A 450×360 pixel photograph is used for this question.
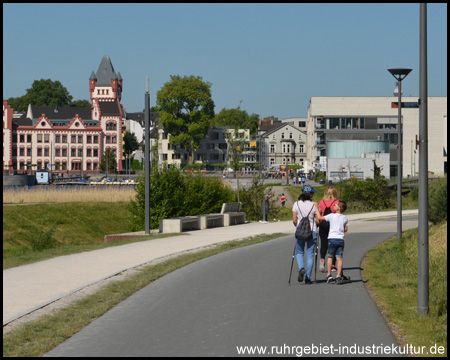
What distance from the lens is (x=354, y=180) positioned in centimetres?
5038

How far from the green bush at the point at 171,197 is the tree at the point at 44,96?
14386 centimetres

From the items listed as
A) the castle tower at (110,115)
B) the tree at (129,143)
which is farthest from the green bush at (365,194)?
the tree at (129,143)

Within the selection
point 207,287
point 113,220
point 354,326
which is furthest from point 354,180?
point 354,326

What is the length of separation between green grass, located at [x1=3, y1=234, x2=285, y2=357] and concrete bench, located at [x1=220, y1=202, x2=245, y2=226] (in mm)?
17448

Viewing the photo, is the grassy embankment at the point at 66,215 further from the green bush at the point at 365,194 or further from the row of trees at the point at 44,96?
the row of trees at the point at 44,96

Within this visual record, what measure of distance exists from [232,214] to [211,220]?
2.21 meters

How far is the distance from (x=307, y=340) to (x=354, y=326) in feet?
3.62

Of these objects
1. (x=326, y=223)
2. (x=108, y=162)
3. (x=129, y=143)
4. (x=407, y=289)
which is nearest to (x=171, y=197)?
(x=326, y=223)

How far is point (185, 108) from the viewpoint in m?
128

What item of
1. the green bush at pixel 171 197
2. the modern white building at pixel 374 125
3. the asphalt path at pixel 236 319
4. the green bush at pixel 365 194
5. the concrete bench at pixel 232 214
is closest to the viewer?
the asphalt path at pixel 236 319

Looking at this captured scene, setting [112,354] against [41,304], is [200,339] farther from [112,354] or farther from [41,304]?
[41,304]

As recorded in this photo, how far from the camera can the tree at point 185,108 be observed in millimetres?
125750

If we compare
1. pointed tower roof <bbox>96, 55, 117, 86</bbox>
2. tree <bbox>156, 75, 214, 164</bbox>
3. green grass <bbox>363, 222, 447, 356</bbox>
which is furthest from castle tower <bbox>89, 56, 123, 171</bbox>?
green grass <bbox>363, 222, 447, 356</bbox>

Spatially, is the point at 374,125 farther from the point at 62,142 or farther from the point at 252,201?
the point at 252,201
